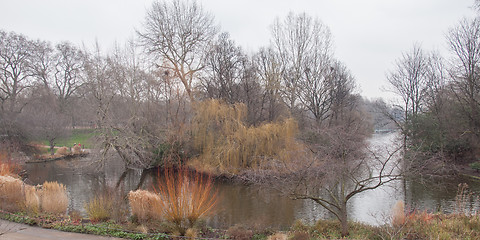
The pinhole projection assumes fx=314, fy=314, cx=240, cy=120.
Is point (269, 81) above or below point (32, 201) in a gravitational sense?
above

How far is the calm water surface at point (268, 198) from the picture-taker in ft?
39.0

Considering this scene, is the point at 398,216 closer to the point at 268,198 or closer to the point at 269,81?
the point at 268,198

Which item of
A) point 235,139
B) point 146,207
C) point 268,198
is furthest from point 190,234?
point 235,139

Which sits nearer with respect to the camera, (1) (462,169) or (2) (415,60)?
(1) (462,169)

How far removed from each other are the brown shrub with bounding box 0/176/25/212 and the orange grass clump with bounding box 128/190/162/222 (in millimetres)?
4488

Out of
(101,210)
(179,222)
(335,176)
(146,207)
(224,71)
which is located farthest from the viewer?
(224,71)

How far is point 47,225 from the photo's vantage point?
30.8 feet

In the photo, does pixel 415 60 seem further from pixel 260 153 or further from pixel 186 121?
pixel 186 121

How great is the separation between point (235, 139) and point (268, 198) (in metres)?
5.40

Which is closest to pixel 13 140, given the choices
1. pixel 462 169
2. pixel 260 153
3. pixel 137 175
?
pixel 137 175

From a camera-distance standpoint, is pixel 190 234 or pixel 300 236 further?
pixel 190 234

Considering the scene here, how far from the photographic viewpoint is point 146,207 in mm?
10062

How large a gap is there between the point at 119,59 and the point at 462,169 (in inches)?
1093

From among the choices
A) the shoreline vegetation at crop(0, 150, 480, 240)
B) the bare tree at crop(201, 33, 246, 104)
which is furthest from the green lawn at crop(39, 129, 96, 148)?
the shoreline vegetation at crop(0, 150, 480, 240)
